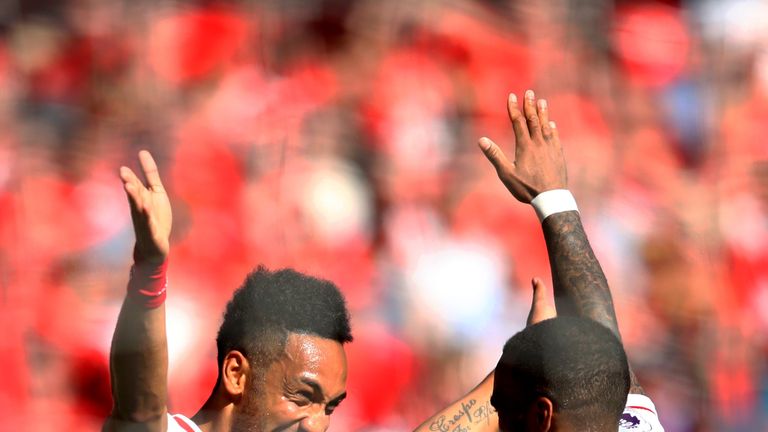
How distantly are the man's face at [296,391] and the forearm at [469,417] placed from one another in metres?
0.49

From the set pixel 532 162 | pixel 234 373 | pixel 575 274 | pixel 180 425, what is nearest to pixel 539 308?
pixel 575 274

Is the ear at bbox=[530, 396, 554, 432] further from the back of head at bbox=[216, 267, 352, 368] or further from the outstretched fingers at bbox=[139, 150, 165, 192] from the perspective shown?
the outstretched fingers at bbox=[139, 150, 165, 192]

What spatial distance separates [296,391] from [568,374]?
62cm

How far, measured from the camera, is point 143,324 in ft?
6.48

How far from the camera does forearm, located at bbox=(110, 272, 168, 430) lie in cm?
197

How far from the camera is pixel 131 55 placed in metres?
3.91

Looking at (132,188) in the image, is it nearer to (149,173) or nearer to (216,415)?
(149,173)

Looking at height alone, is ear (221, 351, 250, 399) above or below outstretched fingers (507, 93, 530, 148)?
below

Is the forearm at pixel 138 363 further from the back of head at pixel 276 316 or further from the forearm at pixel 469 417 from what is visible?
the forearm at pixel 469 417

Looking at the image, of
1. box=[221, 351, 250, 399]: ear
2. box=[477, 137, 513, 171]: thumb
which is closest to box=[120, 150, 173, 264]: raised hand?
box=[221, 351, 250, 399]: ear

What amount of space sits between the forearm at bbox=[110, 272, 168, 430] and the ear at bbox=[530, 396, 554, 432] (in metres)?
0.69

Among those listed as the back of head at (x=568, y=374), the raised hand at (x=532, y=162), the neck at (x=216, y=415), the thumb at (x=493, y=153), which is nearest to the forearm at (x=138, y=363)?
the neck at (x=216, y=415)

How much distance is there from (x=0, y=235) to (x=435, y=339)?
62.6 inches

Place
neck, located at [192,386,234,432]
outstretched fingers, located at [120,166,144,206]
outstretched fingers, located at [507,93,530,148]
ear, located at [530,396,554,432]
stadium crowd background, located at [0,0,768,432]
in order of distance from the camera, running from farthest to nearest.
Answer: stadium crowd background, located at [0,0,768,432]
outstretched fingers, located at [507,93,530,148]
neck, located at [192,386,234,432]
ear, located at [530,396,554,432]
outstretched fingers, located at [120,166,144,206]
